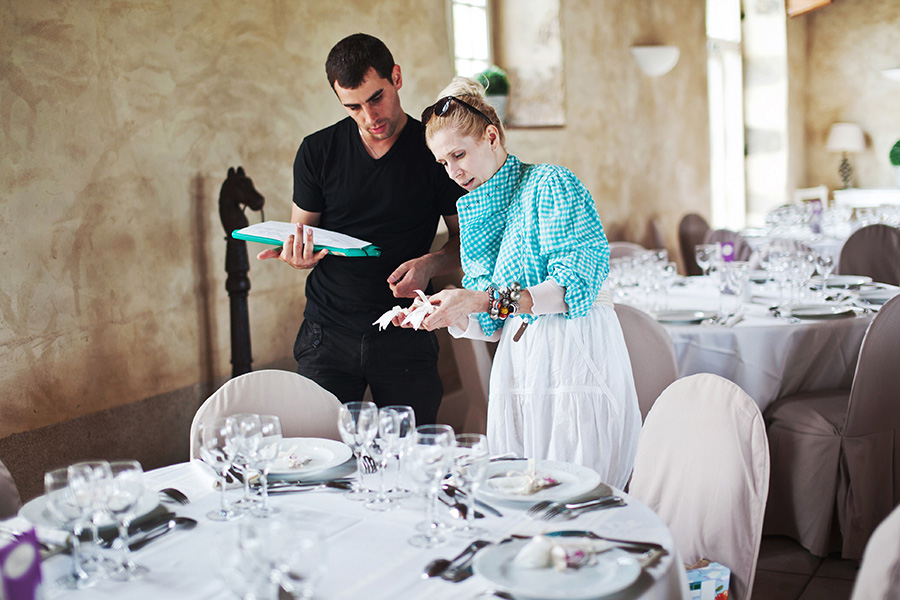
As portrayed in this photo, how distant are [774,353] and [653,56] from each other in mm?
4678

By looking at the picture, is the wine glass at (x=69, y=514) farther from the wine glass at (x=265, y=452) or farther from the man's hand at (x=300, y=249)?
the man's hand at (x=300, y=249)

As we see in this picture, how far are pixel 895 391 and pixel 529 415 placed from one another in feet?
5.47

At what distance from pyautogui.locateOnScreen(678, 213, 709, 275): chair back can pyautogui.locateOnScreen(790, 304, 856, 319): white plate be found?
4.02 meters

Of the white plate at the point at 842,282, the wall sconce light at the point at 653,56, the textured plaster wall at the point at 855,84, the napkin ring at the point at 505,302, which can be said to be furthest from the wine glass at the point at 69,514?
the textured plaster wall at the point at 855,84

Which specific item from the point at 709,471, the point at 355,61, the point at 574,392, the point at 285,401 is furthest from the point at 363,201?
the point at 709,471

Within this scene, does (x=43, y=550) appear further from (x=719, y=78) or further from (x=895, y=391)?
(x=719, y=78)

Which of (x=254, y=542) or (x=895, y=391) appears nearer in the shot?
(x=254, y=542)

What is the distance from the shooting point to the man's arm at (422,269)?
275cm

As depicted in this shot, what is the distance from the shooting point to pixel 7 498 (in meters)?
1.99

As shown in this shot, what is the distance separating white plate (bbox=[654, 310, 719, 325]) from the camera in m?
3.65

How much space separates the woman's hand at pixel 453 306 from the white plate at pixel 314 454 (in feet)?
1.25

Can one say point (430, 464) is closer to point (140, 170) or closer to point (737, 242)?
point (140, 170)

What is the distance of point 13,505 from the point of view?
6.56 ft

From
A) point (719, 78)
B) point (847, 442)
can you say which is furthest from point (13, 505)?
point (719, 78)
